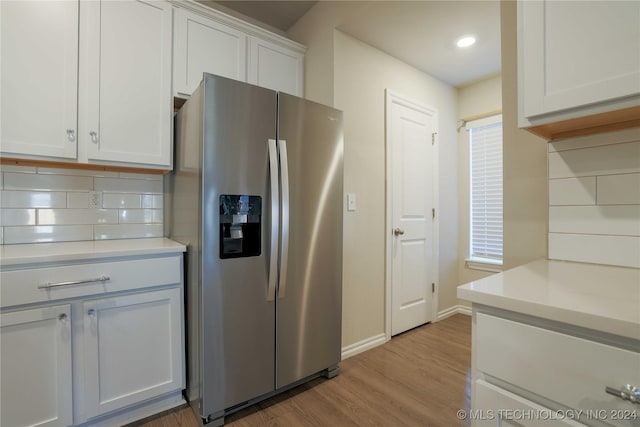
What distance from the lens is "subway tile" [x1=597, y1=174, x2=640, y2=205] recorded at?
1.01 metres

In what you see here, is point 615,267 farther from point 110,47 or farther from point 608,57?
point 110,47

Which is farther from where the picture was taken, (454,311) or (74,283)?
(454,311)

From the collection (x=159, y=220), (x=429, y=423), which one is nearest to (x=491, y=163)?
(x=429, y=423)

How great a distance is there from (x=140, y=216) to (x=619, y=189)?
2.54 m

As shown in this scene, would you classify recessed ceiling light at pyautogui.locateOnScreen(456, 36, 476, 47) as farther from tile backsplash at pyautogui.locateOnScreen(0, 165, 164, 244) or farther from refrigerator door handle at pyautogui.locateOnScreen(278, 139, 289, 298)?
tile backsplash at pyautogui.locateOnScreen(0, 165, 164, 244)

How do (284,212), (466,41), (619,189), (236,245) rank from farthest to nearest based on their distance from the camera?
(466,41) < (284,212) < (236,245) < (619,189)

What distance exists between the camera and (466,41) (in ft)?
7.86

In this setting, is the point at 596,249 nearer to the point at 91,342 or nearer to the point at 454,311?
the point at 91,342

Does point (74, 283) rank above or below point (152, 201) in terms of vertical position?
below

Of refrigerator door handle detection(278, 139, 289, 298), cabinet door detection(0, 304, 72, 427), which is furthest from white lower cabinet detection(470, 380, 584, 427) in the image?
cabinet door detection(0, 304, 72, 427)

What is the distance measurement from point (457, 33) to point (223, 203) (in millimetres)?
2247

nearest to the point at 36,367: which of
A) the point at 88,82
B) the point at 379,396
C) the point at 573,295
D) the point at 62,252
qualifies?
the point at 62,252

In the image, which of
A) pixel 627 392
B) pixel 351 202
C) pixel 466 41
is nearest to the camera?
pixel 627 392

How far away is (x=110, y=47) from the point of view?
1.65 meters
